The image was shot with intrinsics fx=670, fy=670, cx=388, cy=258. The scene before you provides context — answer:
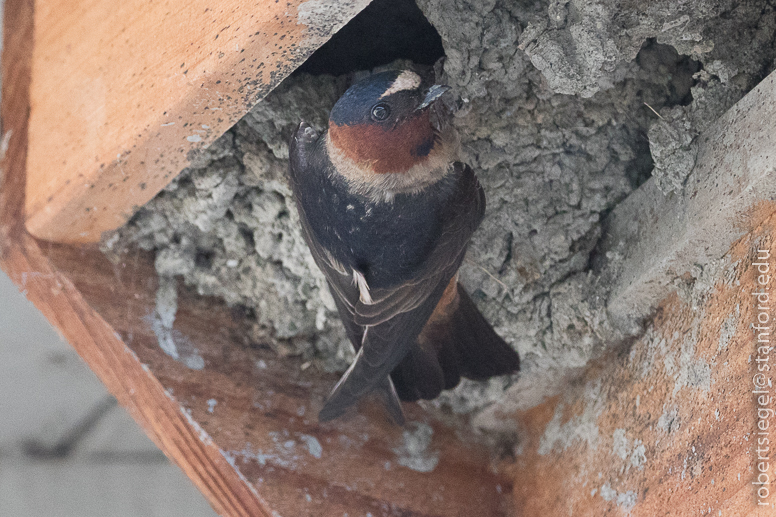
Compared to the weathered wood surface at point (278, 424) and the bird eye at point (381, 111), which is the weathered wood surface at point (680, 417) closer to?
the weathered wood surface at point (278, 424)

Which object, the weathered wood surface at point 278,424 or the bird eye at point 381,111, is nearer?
the bird eye at point 381,111

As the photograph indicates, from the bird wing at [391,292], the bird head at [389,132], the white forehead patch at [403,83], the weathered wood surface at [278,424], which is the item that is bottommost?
the weathered wood surface at [278,424]

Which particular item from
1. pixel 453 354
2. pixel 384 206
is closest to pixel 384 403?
pixel 453 354

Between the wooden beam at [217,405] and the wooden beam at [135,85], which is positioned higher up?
the wooden beam at [135,85]

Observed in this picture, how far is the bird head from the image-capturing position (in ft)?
4.74

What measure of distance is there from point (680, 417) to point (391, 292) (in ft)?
2.23

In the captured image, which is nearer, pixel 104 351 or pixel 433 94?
pixel 433 94

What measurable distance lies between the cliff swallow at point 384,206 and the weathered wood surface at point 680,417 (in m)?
0.50

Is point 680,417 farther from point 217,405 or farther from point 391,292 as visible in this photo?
point 217,405

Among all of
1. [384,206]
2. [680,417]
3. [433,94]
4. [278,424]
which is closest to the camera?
[680,417]

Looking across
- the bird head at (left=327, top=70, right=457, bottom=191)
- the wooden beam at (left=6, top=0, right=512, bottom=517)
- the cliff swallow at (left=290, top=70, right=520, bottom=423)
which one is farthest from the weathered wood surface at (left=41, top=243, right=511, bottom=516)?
the bird head at (left=327, top=70, right=457, bottom=191)

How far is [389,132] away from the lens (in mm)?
1509

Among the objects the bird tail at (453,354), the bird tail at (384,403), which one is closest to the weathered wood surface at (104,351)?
the bird tail at (384,403)

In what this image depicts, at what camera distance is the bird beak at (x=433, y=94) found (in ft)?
4.68
